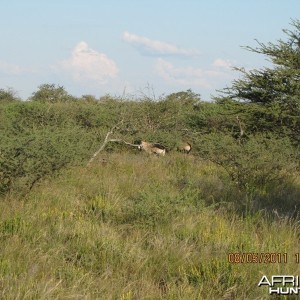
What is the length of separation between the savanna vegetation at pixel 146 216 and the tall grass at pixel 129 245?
0.04 feet

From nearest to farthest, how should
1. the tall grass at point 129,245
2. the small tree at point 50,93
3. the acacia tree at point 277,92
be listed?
the tall grass at point 129,245
the acacia tree at point 277,92
the small tree at point 50,93

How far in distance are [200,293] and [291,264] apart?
0.90 m

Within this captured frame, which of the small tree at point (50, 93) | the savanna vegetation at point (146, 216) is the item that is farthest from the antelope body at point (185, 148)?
the small tree at point (50, 93)

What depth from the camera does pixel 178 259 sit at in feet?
14.0

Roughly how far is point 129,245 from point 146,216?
3.03ft

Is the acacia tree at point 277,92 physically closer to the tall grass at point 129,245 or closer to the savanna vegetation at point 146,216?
the savanna vegetation at point 146,216

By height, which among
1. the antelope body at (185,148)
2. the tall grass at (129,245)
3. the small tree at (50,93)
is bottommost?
the tall grass at (129,245)

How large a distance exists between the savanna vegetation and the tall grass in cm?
1

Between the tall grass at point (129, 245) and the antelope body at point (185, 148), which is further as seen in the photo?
the antelope body at point (185, 148)

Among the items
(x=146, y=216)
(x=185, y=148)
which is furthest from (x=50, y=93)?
(x=146, y=216)

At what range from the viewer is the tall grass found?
3.70 meters

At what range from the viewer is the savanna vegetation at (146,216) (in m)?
3.82

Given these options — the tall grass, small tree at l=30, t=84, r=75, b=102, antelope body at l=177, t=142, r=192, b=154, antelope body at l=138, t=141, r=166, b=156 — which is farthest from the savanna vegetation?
small tree at l=30, t=84, r=75, b=102

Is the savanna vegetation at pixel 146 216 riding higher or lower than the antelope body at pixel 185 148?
lower
